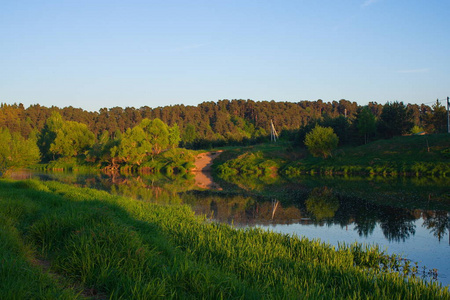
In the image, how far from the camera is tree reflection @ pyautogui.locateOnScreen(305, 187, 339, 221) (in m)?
17.5

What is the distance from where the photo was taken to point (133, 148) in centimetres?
5953

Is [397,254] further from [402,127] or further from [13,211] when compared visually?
[402,127]

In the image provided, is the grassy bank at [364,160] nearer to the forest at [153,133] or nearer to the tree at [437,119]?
the forest at [153,133]

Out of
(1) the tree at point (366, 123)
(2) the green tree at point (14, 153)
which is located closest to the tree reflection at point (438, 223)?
(2) the green tree at point (14, 153)

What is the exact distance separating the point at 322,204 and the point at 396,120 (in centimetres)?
3946

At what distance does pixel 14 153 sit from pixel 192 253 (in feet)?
85.8

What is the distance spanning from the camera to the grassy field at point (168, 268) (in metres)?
5.11

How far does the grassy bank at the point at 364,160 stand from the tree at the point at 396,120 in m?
5.53

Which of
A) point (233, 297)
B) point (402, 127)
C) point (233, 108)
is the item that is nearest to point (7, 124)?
point (233, 108)

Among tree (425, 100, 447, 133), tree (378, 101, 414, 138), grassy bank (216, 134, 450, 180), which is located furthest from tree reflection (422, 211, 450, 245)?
tree (425, 100, 447, 133)

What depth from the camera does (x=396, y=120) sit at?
54000 mm

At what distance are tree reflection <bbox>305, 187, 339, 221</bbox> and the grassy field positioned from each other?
7.72 metres

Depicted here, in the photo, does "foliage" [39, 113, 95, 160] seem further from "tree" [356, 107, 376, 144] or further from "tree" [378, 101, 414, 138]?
"tree" [378, 101, 414, 138]

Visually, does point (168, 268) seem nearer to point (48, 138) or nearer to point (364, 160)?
point (364, 160)
